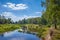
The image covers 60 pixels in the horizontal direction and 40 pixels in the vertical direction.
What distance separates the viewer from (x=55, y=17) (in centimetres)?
3484

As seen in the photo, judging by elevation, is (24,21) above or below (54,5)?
below

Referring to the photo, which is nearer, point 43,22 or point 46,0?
point 46,0

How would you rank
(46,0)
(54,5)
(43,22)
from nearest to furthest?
1. (54,5)
2. (46,0)
3. (43,22)

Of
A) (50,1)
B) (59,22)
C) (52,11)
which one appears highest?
(50,1)

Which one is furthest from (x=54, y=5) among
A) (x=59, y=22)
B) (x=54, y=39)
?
(x=54, y=39)

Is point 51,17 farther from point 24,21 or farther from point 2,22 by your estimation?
point 24,21

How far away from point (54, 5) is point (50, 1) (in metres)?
1.80

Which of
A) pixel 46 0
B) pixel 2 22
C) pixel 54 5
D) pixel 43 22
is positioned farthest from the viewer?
pixel 2 22

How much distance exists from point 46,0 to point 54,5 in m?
4.38

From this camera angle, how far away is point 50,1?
1352 inches

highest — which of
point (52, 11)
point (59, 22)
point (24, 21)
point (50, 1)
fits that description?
point (50, 1)

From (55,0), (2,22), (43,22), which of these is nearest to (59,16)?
(55,0)

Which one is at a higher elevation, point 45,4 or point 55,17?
point 45,4

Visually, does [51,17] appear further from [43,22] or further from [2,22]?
[2,22]
